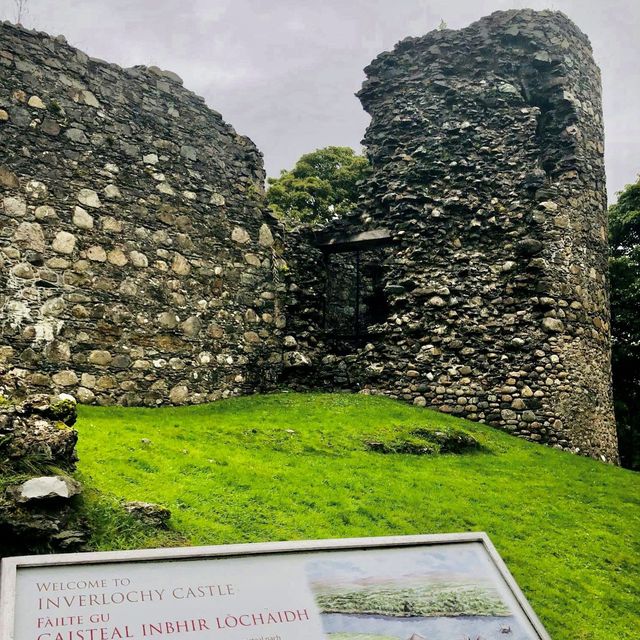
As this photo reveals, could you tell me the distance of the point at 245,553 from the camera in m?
4.60

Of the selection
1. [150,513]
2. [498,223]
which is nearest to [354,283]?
[498,223]

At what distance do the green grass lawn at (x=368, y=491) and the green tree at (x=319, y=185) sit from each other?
574 inches

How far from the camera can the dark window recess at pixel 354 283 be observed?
50.3 ft

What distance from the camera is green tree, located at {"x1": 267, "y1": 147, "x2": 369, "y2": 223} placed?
26.0 meters

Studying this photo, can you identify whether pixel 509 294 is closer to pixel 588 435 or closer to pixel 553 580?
pixel 588 435

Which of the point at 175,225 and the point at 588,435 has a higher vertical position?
the point at 175,225

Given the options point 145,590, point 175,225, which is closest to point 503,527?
point 145,590

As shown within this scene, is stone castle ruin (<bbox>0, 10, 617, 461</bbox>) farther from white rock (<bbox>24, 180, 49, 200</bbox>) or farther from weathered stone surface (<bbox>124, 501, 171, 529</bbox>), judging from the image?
weathered stone surface (<bbox>124, 501, 171, 529</bbox>)

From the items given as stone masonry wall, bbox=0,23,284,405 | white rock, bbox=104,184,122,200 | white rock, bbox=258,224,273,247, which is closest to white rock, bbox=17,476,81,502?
stone masonry wall, bbox=0,23,284,405

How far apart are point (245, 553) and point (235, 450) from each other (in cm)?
514

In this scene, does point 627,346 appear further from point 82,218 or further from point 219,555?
point 219,555

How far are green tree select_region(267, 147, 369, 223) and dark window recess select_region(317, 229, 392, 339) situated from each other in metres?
8.33

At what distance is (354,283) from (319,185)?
9.98 meters

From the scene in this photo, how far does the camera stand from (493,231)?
1433cm
